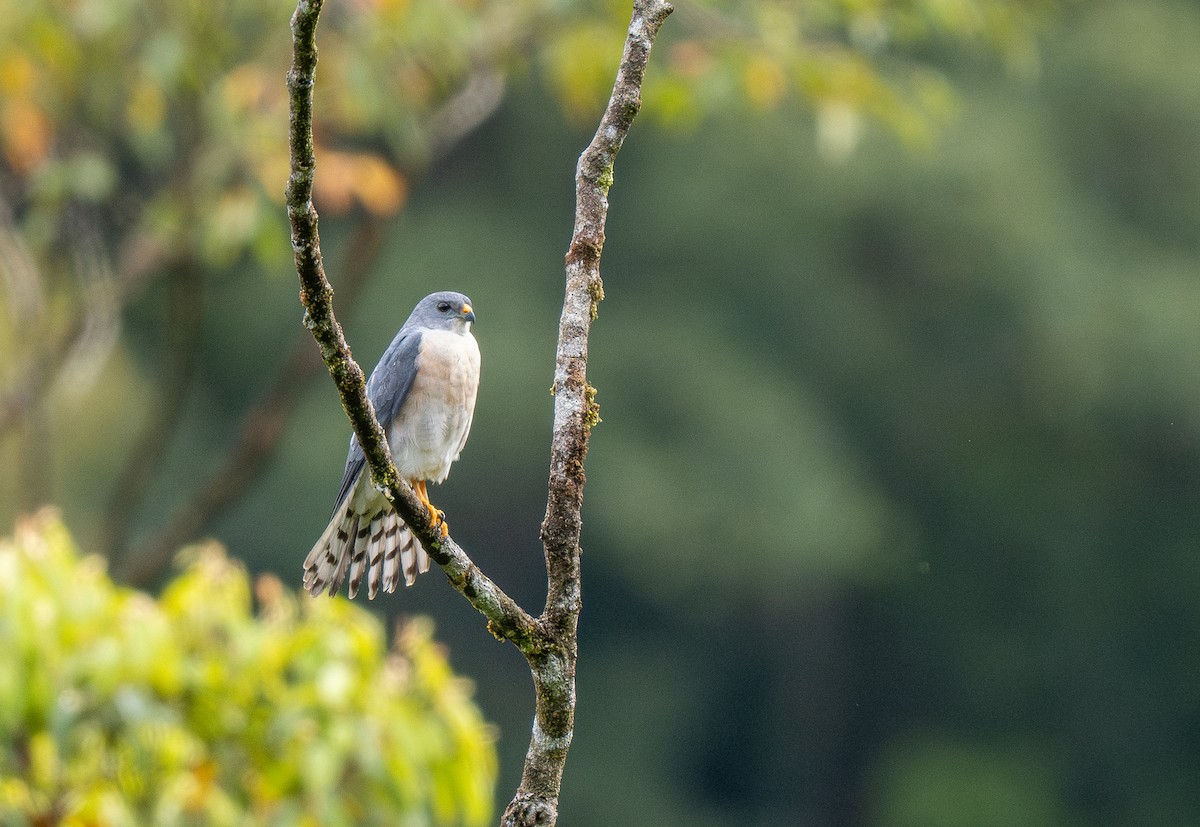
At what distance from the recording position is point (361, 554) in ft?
13.2

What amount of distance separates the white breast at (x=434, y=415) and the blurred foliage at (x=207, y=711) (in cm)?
49

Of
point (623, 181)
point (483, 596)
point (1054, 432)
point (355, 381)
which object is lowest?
point (483, 596)

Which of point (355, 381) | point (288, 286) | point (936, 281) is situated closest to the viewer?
point (355, 381)

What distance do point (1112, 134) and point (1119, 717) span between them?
679cm

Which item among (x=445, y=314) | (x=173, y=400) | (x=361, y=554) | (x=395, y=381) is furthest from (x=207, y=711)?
(x=173, y=400)

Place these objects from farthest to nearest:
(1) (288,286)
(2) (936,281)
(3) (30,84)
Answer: (2) (936,281)
(1) (288,286)
(3) (30,84)

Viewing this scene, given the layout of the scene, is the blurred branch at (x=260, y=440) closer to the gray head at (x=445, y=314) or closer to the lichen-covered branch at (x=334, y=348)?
the gray head at (x=445, y=314)

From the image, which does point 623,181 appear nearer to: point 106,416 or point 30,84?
point 106,416

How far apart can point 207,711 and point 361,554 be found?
2.01ft

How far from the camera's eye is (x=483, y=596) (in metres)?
2.70

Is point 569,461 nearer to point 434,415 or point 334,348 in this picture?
point 334,348

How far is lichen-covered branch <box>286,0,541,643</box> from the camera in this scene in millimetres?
2311

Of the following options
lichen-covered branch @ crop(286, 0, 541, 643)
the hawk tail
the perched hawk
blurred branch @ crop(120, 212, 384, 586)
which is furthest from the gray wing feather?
lichen-covered branch @ crop(286, 0, 541, 643)

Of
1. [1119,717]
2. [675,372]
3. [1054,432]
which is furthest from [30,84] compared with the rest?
[1119,717]
